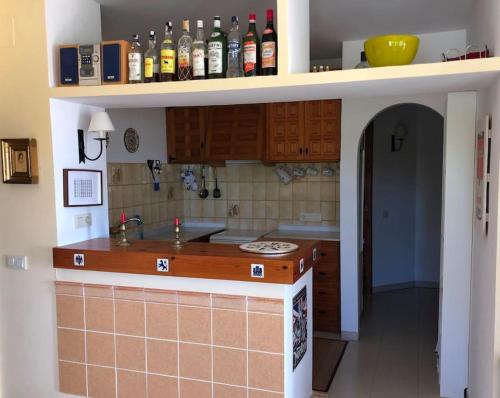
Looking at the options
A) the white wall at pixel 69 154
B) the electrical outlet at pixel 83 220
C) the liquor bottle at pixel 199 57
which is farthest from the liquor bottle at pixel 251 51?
the electrical outlet at pixel 83 220

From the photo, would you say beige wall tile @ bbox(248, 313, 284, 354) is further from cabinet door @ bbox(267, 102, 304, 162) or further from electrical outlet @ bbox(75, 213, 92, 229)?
cabinet door @ bbox(267, 102, 304, 162)

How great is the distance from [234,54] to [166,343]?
5.15 ft

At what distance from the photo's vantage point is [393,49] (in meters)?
2.13

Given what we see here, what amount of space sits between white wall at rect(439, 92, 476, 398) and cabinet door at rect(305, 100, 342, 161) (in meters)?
1.35

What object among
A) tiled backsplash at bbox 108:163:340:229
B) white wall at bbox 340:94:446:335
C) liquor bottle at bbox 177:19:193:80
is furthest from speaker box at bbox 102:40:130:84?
white wall at bbox 340:94:446:335

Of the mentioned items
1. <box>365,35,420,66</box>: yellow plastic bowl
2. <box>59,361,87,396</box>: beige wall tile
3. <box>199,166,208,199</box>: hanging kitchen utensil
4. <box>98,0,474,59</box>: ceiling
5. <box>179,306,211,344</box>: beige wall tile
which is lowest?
<box>59,361,87,396</box>: beige wall tile

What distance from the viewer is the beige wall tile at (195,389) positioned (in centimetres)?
247

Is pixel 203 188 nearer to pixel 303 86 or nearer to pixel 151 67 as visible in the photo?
pixel 151 67

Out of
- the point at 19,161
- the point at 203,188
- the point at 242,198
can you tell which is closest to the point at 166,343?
the point at 19,161

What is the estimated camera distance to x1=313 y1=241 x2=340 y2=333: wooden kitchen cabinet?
4074mm

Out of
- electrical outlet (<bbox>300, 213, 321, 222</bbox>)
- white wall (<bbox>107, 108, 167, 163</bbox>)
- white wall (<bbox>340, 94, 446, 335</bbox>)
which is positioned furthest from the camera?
electrical outlet (<bbox>300, 213, 321, 222</bbox>)

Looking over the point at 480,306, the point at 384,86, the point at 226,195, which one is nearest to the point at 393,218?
the point at 226,195

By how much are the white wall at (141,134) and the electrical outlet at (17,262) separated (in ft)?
4.29

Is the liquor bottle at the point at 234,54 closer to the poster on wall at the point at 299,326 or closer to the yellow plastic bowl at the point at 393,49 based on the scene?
the yellow plastic bowl at the point at 393,49
